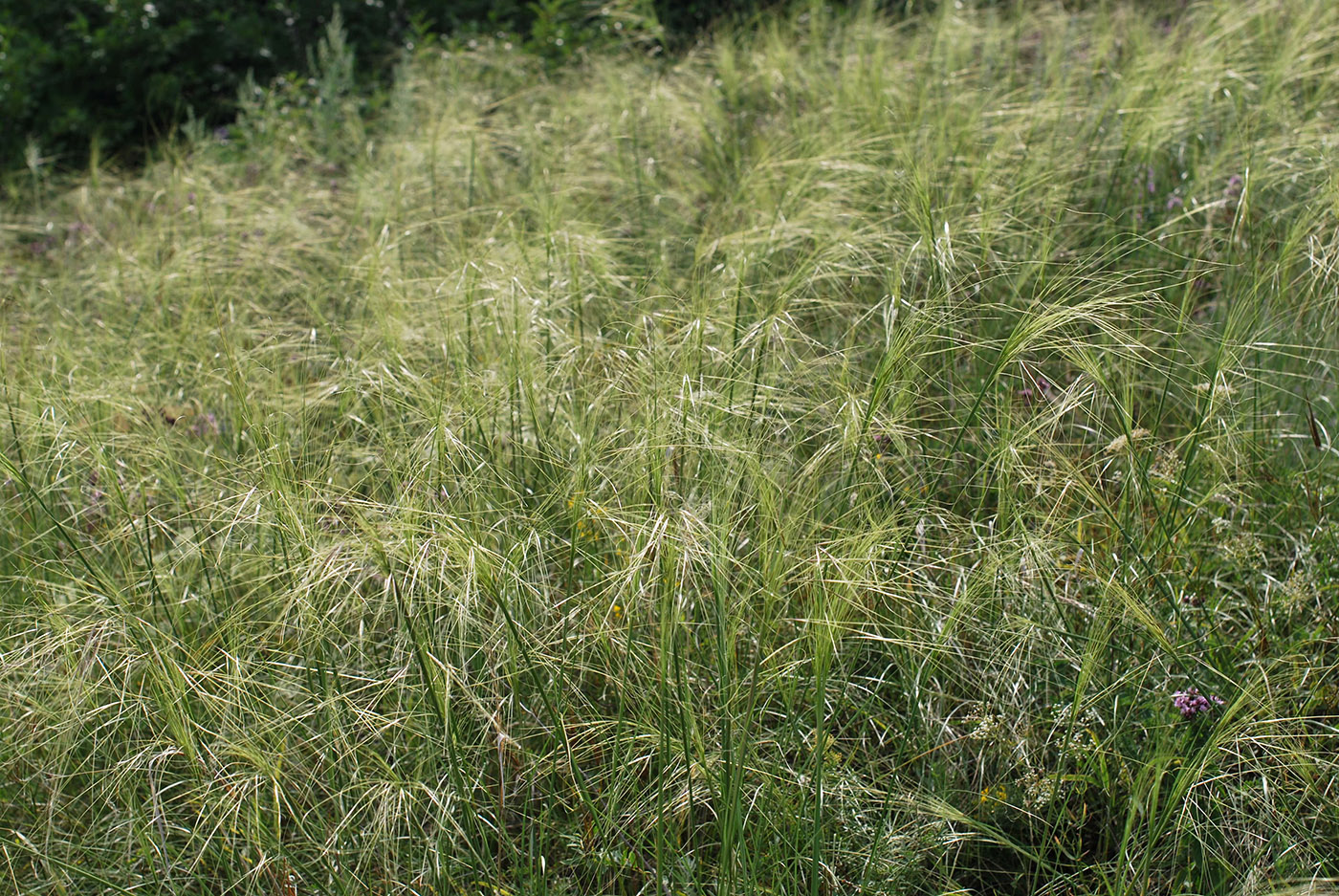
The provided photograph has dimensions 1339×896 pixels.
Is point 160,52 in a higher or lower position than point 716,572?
lower

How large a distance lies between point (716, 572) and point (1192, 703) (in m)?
0.81

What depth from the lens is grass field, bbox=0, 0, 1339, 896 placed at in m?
1.54

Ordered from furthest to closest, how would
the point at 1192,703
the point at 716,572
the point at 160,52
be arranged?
the point at 160,52
the point at 1192,703
the point at 716,572

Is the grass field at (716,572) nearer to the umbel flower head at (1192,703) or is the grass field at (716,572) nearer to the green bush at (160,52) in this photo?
the umbel flower head at (1192,703)

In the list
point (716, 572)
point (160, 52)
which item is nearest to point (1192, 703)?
point (716, 572)

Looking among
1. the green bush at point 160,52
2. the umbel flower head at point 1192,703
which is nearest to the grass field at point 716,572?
the umbel flower head at point 1192,703

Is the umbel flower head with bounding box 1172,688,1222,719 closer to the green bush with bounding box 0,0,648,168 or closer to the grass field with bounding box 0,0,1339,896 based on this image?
the grass field with bounding box 0,0,1339,896

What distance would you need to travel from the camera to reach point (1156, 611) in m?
1.81

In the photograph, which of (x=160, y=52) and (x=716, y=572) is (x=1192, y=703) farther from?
(x=160, y=52)

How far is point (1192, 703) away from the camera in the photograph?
1622mm

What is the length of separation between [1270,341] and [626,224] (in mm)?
1657

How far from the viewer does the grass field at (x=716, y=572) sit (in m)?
1.54

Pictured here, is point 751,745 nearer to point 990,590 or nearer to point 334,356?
point 990,590

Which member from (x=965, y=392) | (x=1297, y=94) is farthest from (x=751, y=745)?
(x=1297, y=94)
